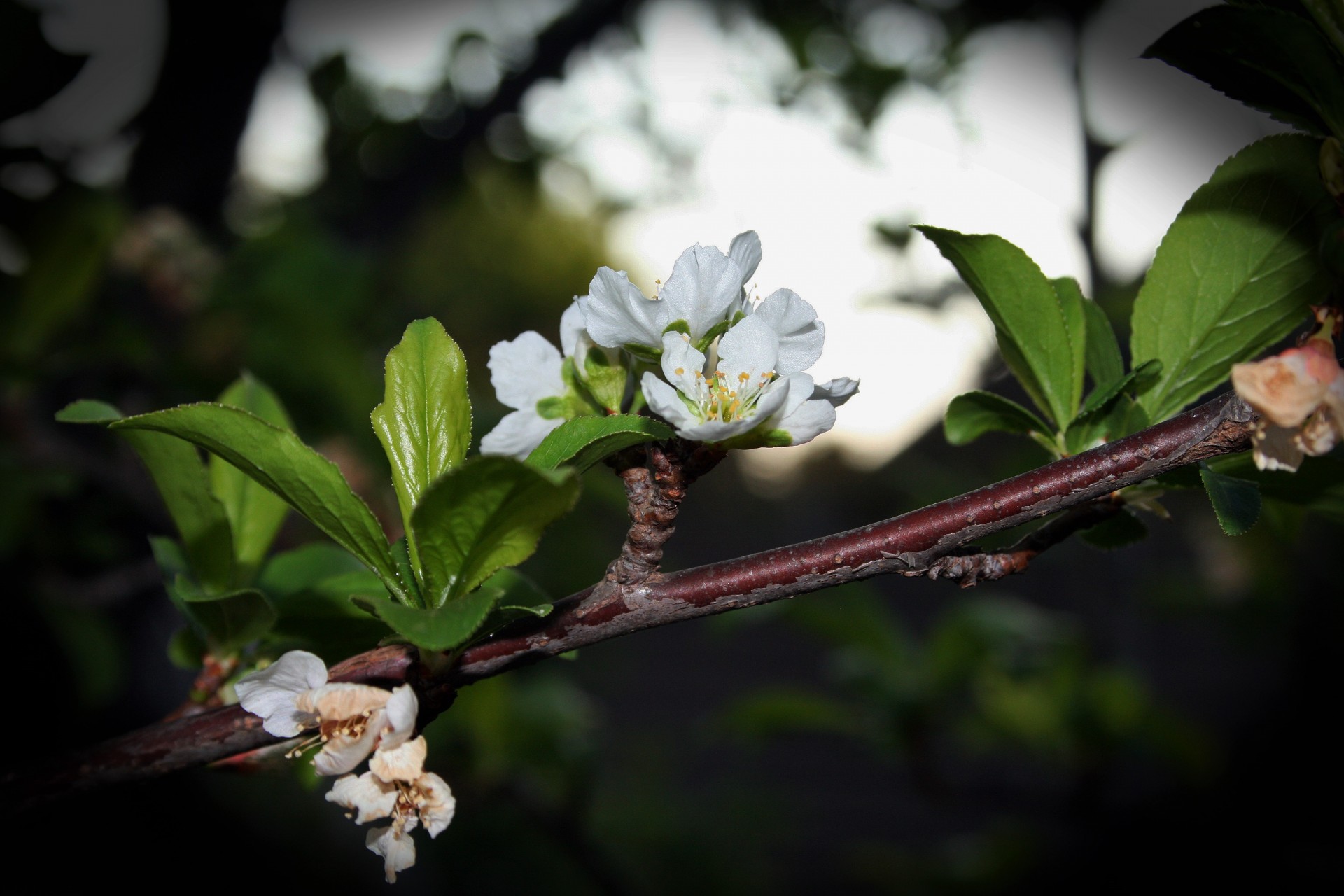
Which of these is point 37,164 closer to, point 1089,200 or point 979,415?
point 979,415

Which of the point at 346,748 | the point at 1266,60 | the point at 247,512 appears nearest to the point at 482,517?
the point at 346,748

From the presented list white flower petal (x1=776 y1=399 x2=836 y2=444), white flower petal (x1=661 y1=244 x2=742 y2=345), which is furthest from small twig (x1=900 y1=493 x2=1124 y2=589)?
white flower petal (x1=661 y1=244 x2=742 y2=345)

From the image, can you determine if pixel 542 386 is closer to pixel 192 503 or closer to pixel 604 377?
pixel 604 377

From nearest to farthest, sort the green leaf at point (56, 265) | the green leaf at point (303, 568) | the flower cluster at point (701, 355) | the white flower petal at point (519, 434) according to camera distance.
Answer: the flower cluster at point (701, 355) → the white flower petal at point (519, 434) → the green leaf at point (303, 568) → the green leaf at point (56, 265)

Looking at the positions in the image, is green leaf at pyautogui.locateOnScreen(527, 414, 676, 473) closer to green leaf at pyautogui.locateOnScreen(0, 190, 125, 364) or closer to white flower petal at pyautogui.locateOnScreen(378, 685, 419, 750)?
white flower petal at pyautogui.locateOnScreen(378, 685, 419, 750)

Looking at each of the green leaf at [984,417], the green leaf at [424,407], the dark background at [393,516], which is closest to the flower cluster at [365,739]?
the green leaf at [424,407]

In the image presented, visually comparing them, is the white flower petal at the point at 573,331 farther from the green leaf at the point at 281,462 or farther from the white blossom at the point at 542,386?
the green leaf at the point at 281,462
